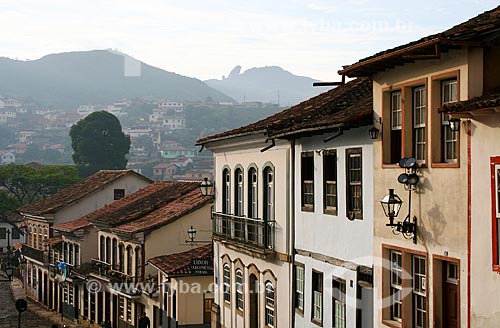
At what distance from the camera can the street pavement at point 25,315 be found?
50438 millimetres

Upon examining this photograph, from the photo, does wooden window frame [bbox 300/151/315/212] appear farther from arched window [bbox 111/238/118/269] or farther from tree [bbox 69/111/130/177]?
tree [bbox 69/111/130/177]

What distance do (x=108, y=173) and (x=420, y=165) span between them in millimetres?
46885

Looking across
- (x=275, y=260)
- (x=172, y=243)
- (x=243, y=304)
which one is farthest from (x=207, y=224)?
(x=275, y=260)

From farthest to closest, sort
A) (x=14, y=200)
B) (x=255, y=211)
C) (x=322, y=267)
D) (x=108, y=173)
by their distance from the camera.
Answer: (x=14, y=200) → (x=108, y=173) → (x=255, y=211) → (x=322, y=267)

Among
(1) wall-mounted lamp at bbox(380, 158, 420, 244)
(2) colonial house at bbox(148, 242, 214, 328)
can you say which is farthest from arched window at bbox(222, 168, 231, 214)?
(1) wall-mounted lamp at bbox(380, 158, 420, 244)

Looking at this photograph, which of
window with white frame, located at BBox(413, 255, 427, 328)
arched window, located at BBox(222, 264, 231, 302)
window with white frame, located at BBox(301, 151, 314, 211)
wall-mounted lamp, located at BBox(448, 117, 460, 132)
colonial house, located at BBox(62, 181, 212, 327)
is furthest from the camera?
colonial house, located at BBox(62, 181, 212, 327)

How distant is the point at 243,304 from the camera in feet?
91.4

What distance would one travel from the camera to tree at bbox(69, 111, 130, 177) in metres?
141

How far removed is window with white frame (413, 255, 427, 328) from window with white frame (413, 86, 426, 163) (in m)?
1.76

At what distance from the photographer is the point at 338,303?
20.1m

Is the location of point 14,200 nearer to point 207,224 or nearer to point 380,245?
point 207,224

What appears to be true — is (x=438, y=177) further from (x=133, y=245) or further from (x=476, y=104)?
(x=133, y=245)

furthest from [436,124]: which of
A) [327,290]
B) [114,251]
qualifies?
[114,251]

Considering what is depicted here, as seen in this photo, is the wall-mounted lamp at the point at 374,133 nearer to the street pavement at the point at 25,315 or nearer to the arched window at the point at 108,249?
the arched window at the point at 108,249
